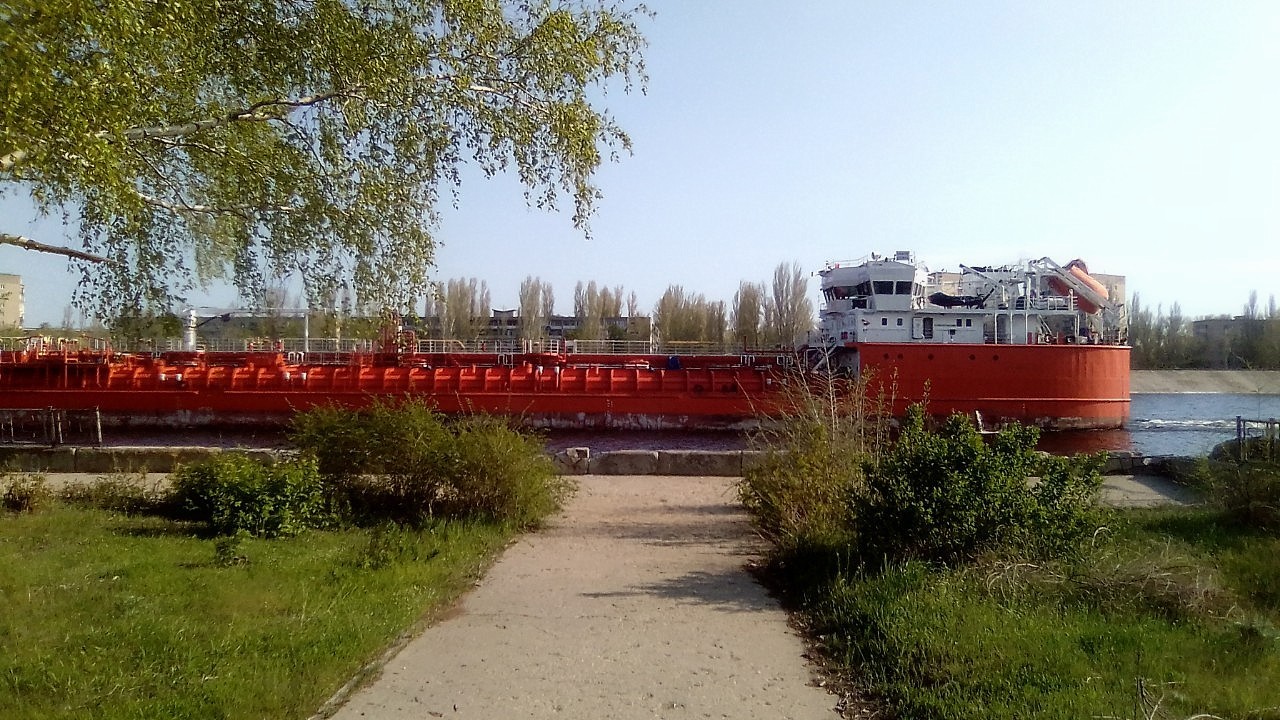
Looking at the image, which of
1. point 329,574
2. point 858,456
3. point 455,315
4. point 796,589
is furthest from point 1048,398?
point 455,315

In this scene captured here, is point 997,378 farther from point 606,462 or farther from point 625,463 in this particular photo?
point 606,462

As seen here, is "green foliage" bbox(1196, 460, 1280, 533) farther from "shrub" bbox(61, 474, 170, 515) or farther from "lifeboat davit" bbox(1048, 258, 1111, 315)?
"lifeboat davit" bbox(1048, 258, 1111, 315)

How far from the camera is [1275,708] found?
361 cm

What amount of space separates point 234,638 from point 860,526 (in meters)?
4.37

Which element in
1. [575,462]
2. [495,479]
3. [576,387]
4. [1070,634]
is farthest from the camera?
[576,387]

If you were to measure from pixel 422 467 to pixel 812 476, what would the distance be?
3.96m

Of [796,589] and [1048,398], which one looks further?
[1048,398]

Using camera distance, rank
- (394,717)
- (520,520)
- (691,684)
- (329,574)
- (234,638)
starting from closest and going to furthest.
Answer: (394,717) → (691,684) → (234,638) → (329,574) → (520,520)

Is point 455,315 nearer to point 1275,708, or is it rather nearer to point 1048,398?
point 1048,398

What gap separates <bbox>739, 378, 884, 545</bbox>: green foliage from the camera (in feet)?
22.7

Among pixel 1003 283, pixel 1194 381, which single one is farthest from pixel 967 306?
pixel 1194 381

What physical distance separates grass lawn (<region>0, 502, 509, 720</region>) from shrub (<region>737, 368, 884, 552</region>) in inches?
103

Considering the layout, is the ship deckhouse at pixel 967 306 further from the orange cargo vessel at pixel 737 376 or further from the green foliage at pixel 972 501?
the green foliage at pixel 972 501

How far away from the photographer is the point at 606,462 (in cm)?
1298
